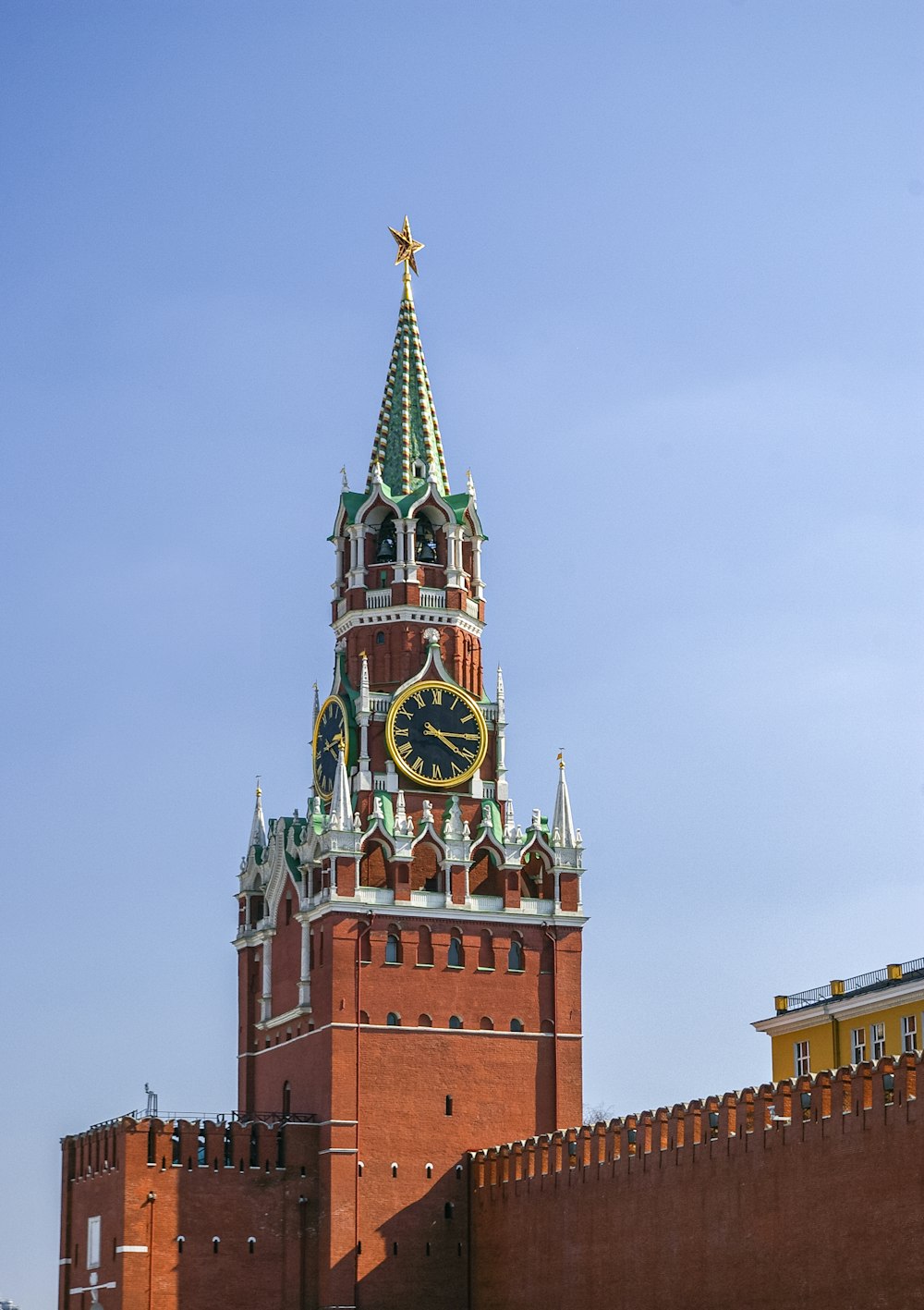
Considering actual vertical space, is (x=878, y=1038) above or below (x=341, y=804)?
below

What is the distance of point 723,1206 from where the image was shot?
61500mm

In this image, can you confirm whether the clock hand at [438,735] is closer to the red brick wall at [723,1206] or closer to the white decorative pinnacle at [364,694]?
the white decorative pinnacle at [364,694]

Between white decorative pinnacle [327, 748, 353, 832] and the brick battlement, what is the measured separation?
11.0 m

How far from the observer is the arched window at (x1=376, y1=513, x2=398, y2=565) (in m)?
82.7

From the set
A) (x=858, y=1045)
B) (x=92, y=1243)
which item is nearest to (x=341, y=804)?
(x=92, y=1243)

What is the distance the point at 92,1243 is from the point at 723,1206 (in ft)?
73.5

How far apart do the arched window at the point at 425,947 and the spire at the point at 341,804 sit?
13.1ft

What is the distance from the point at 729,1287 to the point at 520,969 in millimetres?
19136

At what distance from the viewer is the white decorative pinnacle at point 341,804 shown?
76.6 meters

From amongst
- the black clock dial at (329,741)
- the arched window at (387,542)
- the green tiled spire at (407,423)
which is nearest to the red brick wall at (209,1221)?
the black clock dial at (329,741)

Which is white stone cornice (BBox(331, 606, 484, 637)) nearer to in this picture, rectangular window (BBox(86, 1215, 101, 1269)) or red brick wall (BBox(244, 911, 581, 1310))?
red brick wall (BBox(244, 911, 581, 1310))

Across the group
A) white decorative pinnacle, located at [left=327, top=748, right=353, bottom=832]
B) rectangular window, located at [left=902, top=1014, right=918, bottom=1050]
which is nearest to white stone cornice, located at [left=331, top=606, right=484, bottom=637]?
white decorative pinnacle, located at [left=327, top=748, right=353, bottom=832]

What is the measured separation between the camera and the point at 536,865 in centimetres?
7975

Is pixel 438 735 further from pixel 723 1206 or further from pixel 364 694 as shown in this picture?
pixel 723 1206
